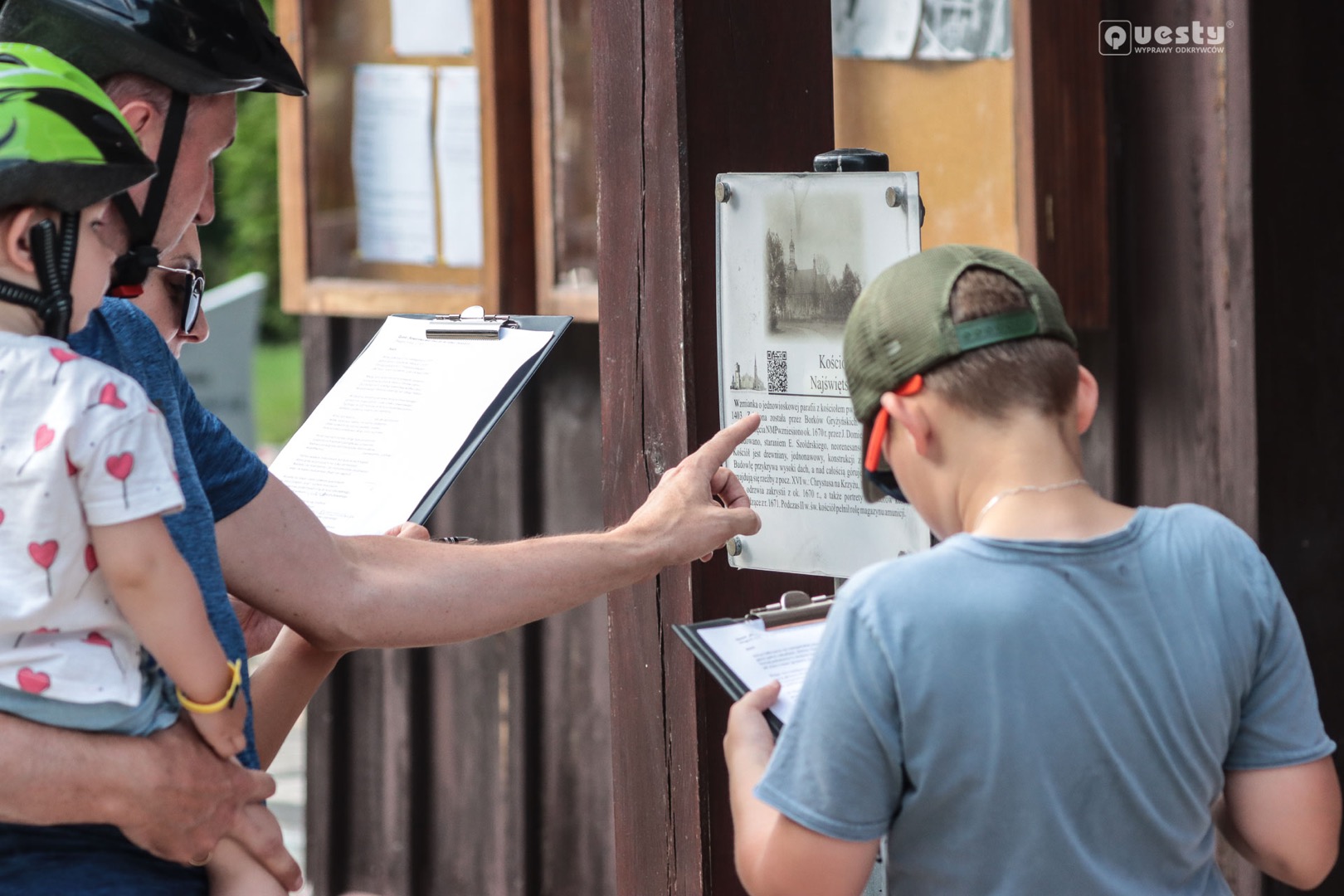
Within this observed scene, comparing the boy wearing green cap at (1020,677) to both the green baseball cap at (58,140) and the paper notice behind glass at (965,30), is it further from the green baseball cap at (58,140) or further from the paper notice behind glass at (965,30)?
the paper notice behind glass at (965,30)

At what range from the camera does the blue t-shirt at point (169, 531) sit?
5.74 ft

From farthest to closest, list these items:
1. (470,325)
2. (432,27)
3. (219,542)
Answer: (432,27) < (470,325) < (219,542)

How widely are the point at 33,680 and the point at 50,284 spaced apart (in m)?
0.43

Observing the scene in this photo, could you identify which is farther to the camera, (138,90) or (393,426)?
(393,426)

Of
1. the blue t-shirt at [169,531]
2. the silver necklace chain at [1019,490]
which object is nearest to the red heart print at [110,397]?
the blue t-shirt at [169,531]

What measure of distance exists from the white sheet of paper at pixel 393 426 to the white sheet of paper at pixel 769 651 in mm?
681

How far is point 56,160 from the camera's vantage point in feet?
5.76

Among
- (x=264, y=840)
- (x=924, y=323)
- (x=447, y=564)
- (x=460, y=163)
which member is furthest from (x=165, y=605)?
(x=460, y=163)

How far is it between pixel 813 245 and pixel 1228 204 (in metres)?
1.14

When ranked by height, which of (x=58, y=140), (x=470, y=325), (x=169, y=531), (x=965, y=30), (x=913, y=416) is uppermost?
(x=965, y=30)

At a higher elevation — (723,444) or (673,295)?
(673,295)

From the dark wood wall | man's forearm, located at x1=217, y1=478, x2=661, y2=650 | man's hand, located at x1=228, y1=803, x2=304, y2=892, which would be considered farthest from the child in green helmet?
the dark wood wall

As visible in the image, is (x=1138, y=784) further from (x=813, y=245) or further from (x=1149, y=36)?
(x=1149, y=36)

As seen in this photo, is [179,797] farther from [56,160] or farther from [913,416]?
[913,416]
